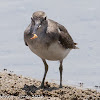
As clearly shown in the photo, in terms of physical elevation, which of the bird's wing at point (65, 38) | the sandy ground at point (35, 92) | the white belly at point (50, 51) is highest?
the bird's wing at point (65, 38)

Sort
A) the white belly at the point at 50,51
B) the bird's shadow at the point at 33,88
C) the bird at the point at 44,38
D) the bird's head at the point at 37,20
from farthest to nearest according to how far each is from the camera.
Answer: the bird's shadow at the point at 33,88 → the white belly at the point at 50,51 → the bird at the point at 44,38 → the bird's head at the point at 37,20

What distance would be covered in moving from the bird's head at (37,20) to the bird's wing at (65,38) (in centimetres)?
79

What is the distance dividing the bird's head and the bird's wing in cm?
79

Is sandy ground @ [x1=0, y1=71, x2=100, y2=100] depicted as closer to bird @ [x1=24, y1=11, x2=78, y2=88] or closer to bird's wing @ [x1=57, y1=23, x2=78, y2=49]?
bird @ [x1=24, y1=11, x2=78, y2=88]

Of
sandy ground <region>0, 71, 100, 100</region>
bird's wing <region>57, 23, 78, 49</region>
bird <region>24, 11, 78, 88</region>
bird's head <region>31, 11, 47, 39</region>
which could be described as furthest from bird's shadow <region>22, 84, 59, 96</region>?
bird's head <region>31, 11, 47, 39</region>

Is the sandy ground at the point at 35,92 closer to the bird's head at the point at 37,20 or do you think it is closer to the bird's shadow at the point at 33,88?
the bird's shadow at the point at 33,88

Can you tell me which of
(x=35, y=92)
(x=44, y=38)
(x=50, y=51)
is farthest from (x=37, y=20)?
(x=35, y=92)

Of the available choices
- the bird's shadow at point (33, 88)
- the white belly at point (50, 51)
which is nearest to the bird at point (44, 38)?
the white belly at point (50, 51)

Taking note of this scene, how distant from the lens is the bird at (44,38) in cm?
1144

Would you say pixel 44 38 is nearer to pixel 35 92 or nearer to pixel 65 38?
pixel 65 38

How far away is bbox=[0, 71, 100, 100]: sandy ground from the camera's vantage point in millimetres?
11359

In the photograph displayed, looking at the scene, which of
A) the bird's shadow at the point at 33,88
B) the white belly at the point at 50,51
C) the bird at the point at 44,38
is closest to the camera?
the bird at the point at 44,38

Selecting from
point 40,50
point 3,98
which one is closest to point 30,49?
point 40,50

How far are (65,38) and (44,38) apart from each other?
1.13 m
